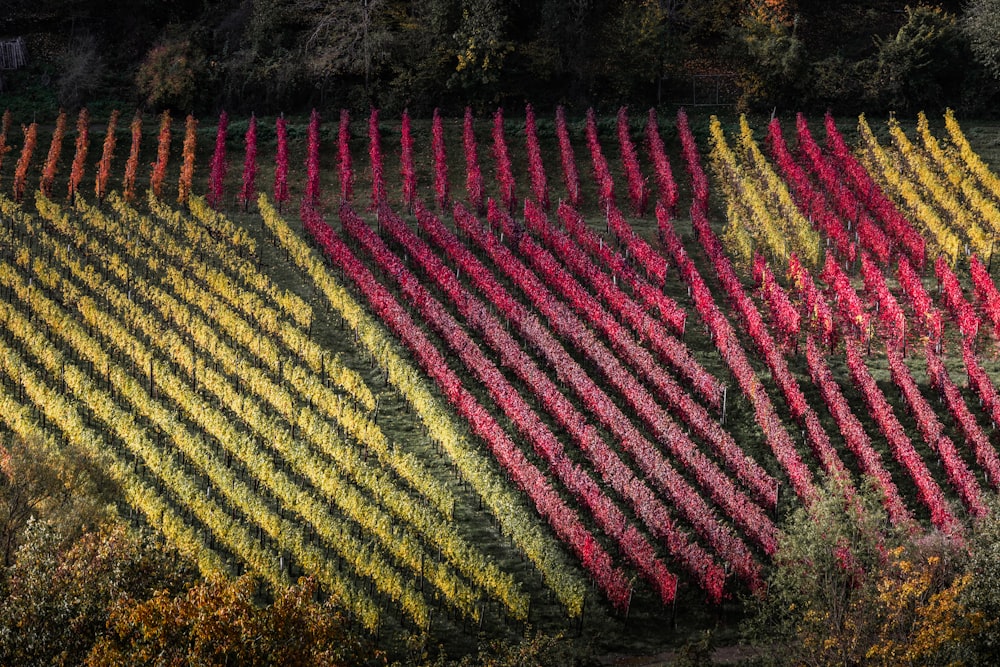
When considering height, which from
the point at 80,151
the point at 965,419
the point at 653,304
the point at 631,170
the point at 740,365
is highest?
the point at 80,151


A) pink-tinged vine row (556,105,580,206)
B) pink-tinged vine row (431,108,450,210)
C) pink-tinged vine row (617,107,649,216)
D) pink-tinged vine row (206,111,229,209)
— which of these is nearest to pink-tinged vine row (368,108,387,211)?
pink-tinged vine row (431,108,450,210)

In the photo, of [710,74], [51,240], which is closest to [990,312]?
[710,74]

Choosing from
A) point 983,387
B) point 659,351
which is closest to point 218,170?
point 659,351

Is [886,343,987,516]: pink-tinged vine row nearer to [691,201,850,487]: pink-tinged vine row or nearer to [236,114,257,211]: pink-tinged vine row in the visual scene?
[691,201,850,487]: pink-tinged vine row

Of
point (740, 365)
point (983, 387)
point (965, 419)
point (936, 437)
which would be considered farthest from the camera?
point (740, 365)

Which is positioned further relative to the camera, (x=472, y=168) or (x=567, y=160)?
(x=567, y=160)

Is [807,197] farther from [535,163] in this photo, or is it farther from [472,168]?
[472,168]

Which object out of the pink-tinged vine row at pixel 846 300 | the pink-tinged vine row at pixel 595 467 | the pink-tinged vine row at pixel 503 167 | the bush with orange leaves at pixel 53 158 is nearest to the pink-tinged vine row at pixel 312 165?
the pink-tinged vine row at pixel 503 167

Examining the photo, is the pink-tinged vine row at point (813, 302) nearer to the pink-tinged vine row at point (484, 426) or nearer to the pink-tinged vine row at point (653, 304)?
the pink-tinged vine row at point (653, 304)
